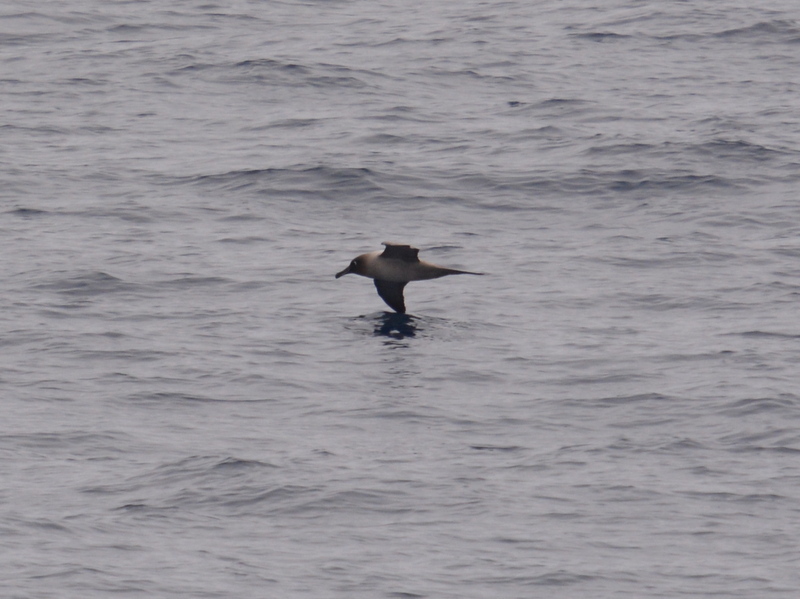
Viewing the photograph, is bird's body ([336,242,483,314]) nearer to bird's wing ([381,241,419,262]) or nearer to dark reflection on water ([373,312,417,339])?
bird's wing ([381,241,419,262])

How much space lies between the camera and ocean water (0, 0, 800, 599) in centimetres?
1434

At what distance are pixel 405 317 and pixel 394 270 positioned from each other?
0.63 metres

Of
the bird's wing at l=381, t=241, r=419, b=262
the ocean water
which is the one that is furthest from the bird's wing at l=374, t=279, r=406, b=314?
the bird's wing at l=381, t=241, r=419, b=262

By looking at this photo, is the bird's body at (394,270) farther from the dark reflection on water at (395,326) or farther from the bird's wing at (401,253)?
the dark reflection on water at (395,326)

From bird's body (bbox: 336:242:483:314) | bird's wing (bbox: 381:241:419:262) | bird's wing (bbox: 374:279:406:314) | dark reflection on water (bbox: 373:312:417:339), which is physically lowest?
dark reflection on water (bbox: 373:312:417:339)

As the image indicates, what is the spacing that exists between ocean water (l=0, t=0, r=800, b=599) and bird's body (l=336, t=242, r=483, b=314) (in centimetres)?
36

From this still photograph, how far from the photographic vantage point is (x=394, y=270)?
2147 cm

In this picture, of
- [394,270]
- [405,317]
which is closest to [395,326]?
[405,317]

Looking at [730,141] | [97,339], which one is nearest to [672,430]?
[97,339]

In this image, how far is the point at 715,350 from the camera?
1972 cm

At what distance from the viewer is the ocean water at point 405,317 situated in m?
14.3

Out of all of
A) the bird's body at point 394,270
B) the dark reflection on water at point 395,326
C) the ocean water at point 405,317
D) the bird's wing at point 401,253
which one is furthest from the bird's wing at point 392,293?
the bird's wing at point 401,253

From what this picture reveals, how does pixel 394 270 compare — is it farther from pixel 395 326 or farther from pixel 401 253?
pixel 395 326

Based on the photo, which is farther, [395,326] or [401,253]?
[401,253]
